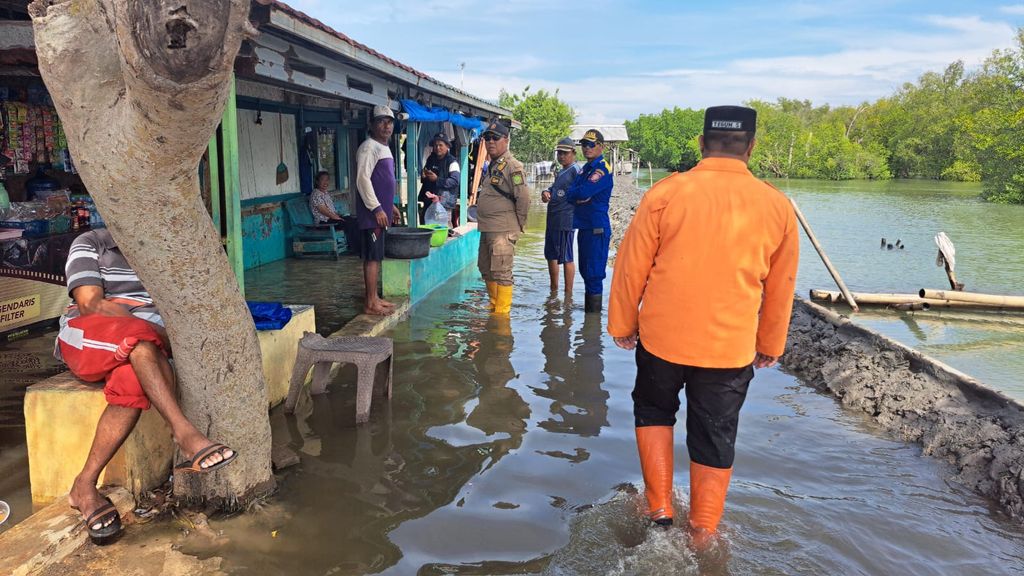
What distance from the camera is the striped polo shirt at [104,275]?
10.5ft

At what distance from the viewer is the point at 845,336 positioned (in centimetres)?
734

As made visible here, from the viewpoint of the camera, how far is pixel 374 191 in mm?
6859

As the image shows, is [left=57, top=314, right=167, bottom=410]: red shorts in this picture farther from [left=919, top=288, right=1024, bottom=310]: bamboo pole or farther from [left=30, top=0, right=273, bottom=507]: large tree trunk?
[left=919, top=288, right=1024, bottom=310]: bamboo pole

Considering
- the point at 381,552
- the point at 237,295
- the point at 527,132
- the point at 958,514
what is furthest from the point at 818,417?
the point at 527,132

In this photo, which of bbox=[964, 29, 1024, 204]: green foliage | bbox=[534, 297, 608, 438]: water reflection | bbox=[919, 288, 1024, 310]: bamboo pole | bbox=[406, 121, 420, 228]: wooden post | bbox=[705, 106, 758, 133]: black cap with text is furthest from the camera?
bbox=[964, 29, 1024, 204]: green foliage

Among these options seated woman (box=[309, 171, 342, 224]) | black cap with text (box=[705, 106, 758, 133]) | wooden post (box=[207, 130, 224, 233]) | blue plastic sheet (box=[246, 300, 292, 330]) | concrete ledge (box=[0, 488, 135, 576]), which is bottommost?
concrete ledge (box=[0, 488, 135, 576])

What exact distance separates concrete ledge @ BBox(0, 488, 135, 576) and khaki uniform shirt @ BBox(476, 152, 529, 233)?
4829mm

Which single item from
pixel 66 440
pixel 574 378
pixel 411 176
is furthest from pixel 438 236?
pixel 66 440

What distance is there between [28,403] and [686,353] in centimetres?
305

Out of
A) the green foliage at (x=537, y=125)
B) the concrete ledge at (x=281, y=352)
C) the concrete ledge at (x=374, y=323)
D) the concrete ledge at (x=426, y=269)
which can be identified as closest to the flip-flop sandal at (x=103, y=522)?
the concrete ledge at (x=281, y=352)

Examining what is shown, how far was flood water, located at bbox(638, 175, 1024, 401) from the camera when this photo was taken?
341 inches

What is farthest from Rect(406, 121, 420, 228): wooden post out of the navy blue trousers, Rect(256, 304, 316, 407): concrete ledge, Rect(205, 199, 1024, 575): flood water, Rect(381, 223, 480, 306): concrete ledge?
Rect(256, 304, 316, 407): concrete ledge

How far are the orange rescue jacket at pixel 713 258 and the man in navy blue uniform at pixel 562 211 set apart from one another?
4.92m

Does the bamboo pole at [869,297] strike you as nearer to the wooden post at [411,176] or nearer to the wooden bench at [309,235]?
the wooden post at [411,176]
